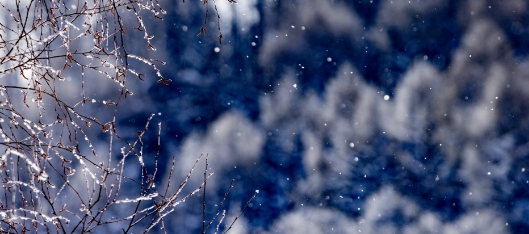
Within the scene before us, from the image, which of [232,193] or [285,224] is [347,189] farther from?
[232,193]

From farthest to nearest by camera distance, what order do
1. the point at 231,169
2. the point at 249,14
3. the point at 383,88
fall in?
the point at 231,169, the point at 383,88, the point at 249,14

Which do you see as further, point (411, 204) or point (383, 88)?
point (411, 204)

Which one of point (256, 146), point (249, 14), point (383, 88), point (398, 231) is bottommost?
point (398, 231)

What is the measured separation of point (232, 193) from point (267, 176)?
34.0 inches

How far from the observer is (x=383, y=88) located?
24.1 feet

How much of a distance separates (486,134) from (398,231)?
282 centimetres

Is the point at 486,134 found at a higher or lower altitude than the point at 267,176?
higher

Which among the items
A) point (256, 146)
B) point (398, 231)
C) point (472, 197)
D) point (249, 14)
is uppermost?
point (249, 14)

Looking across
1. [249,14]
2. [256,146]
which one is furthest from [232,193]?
[249,14]

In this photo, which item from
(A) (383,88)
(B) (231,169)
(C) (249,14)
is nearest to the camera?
(C) (249,14)

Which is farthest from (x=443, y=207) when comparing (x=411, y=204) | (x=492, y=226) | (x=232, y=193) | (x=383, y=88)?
(x=232, y=193)

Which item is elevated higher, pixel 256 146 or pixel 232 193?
pixel 256 146

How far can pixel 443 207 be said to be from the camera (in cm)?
785

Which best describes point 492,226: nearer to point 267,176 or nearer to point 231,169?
point 267,176
